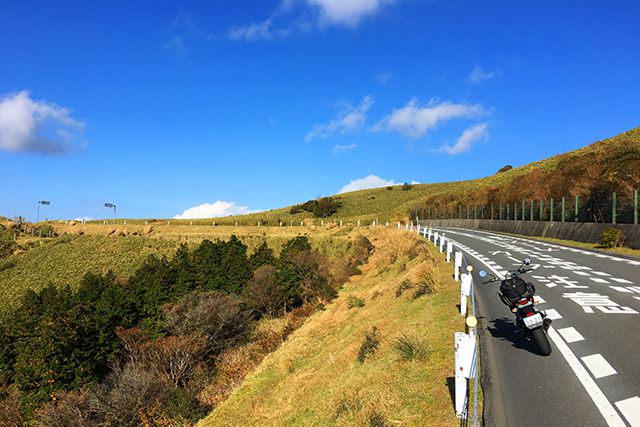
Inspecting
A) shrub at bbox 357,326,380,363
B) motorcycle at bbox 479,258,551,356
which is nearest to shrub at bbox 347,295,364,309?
shrub at bbox 357,326,380,363

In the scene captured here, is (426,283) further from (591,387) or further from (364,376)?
(591,387)

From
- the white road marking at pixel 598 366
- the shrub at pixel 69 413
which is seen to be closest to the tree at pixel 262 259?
the shrub at pixel 69 413

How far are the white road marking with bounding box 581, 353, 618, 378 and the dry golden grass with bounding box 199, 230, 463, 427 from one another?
2.09 meters

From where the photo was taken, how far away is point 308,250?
4353 centimetres

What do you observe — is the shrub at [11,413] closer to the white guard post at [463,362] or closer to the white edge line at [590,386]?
the white guard post at [463,362]

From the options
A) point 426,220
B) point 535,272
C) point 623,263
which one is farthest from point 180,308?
point 426,220

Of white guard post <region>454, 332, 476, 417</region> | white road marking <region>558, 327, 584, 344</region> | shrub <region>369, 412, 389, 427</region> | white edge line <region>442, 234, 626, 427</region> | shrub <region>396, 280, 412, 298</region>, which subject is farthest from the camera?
shrub <region>396, 280, 412, 298</region>

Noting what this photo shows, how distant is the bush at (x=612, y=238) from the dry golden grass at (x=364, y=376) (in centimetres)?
1083

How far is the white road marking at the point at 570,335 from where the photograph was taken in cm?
795

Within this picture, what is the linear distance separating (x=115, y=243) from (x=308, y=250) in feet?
151

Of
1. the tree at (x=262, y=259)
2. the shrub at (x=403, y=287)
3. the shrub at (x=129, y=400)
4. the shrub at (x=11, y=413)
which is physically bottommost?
the shrub at (x=11, y=413)

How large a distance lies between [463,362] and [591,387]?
2081 mm

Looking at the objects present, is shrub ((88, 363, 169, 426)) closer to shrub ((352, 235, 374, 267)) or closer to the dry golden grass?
the dry golden grass

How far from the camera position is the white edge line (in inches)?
202
